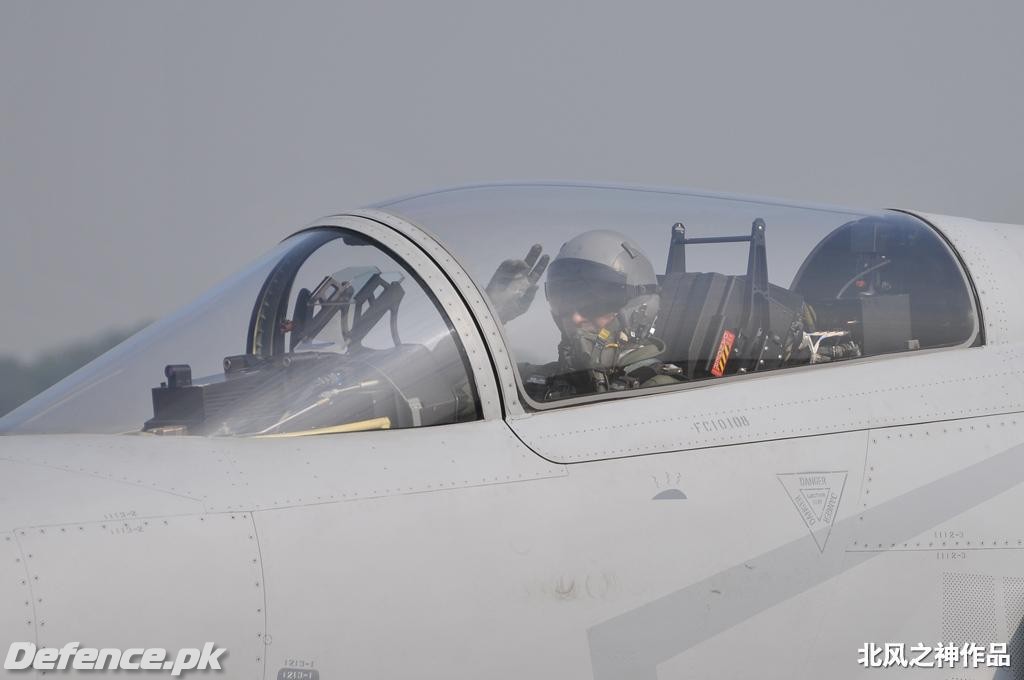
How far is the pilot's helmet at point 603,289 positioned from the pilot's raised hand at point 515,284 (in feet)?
0.17

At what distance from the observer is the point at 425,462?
9.55 ft

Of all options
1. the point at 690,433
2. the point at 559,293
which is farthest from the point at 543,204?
the point at 690,433

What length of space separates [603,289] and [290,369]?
1.07 metres

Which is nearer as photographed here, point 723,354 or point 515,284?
point 515,284

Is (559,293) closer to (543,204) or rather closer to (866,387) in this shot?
(543,204)

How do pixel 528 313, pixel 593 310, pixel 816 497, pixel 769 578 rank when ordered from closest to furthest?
1. pixel 769 578
2. pixel 816 497
3. pixel 528 313
4. pixel 593 310

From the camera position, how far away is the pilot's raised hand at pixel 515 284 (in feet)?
10.7

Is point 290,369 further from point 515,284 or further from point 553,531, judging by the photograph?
point 553,531

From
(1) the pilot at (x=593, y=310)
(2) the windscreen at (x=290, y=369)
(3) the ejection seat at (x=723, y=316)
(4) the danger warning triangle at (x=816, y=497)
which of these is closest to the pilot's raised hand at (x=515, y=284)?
(1) the pilot at (x=593, y=310)

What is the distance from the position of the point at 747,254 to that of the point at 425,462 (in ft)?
5.18

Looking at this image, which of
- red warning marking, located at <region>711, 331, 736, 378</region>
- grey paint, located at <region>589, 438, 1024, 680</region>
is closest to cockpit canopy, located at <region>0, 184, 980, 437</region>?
red warning marking, located at <region>711, 331, 736, 378</region>

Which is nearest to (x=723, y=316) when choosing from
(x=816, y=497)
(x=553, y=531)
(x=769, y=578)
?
(x=816, y=497)

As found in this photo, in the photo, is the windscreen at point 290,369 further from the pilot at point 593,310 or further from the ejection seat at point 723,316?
the ejection seat at point 723,316

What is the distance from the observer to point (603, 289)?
3477 mm
